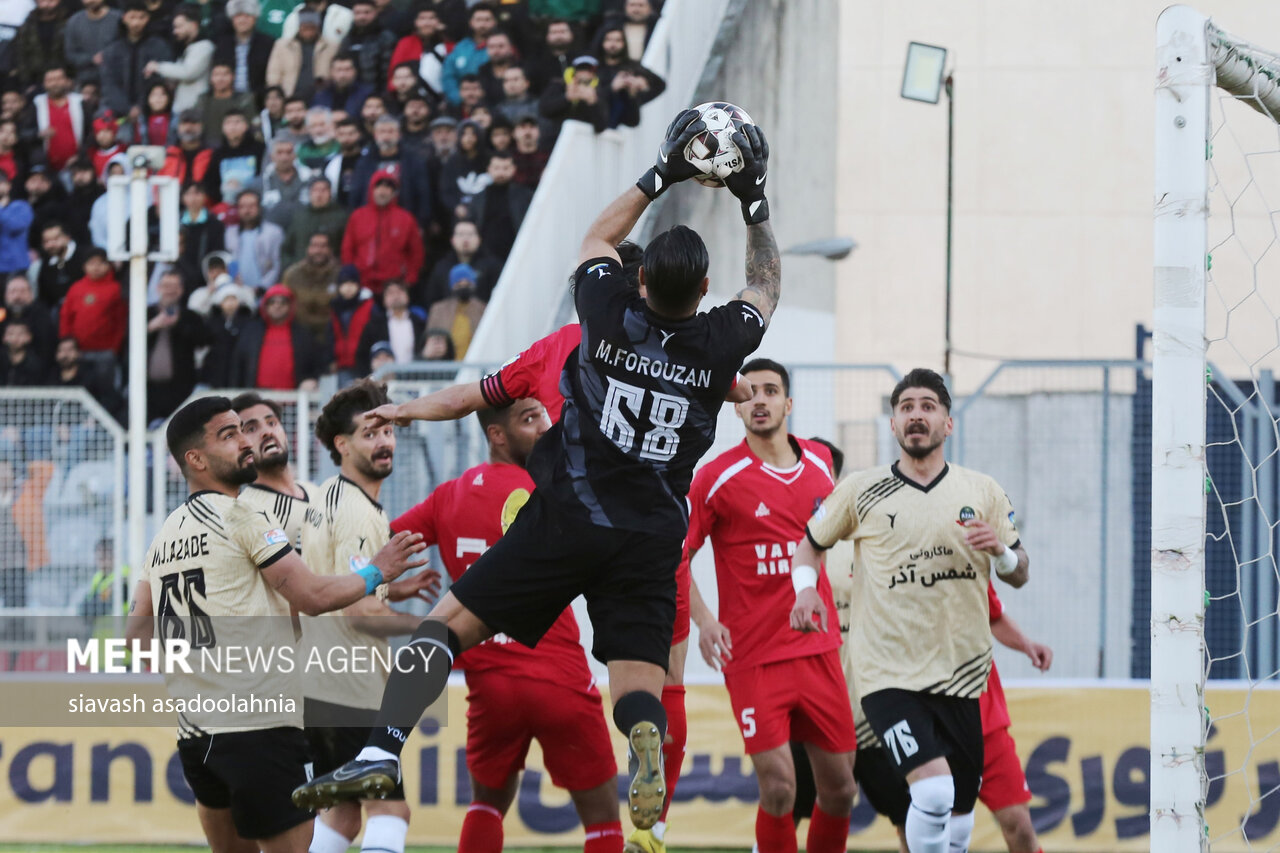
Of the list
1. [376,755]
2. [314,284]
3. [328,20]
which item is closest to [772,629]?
[376,755]

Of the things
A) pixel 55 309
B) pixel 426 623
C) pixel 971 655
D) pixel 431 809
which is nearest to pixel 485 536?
pixel 426 623

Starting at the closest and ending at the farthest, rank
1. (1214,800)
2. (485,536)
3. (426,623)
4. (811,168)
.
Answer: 1. (426,623)
2. (485,536)
3. (1214,800)
4. (811,168)

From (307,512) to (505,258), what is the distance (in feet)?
21.8

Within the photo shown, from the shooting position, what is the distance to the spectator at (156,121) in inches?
609

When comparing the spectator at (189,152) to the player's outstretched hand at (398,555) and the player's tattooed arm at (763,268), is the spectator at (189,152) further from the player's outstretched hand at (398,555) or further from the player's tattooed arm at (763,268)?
the player's tattooed arm at (763,268)

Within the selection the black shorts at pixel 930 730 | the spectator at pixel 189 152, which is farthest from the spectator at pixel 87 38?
the black shorts at pixel 930 730

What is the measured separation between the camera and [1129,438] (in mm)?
10461

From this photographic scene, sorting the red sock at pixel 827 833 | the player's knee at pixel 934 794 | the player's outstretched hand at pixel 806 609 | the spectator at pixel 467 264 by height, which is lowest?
the red sock at pixel 827 833

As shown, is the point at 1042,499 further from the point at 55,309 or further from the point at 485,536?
the point at 55,309

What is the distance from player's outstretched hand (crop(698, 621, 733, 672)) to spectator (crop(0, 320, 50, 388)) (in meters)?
7.74

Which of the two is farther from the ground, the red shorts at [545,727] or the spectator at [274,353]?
the spectator at [274,353]

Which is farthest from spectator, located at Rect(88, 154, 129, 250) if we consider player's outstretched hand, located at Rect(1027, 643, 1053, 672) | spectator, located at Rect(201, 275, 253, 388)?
player's outstretched hand, located at Rect(1027, 643, 1053, 672)

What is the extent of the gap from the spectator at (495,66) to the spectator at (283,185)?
6.00 feet

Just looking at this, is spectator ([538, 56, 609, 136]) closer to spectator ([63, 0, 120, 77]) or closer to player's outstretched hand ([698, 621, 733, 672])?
spectator ([63, 0, 120, 77])
